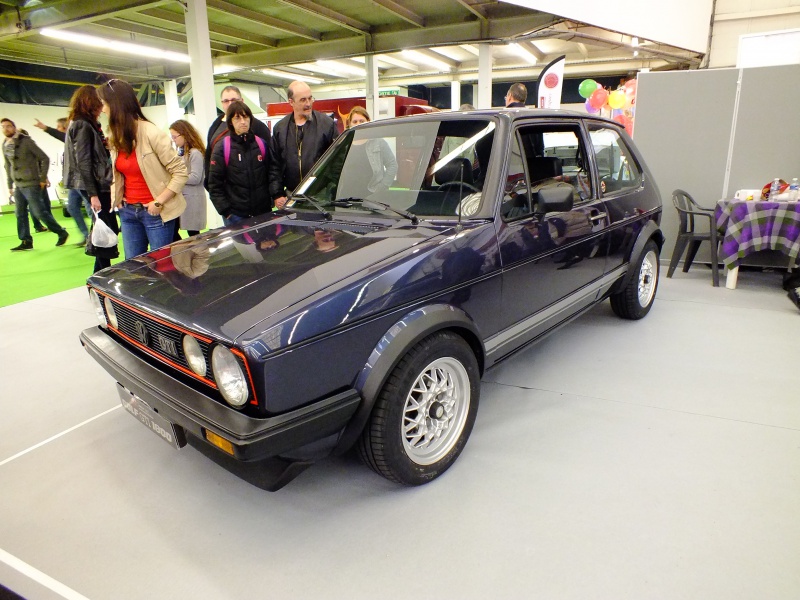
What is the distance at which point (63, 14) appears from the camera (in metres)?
8.04

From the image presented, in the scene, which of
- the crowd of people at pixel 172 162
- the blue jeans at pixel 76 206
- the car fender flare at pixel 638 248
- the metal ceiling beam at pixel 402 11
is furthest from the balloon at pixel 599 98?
the blue jeans at pixel 76 206

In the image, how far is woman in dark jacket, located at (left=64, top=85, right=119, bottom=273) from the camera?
4.14 m

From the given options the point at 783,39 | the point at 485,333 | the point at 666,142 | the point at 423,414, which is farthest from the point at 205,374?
the point at 783,39

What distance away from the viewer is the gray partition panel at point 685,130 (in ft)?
18.0

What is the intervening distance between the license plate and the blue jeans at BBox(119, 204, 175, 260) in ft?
6.54

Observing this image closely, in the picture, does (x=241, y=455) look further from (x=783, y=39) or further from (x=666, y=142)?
(x=783, y=39)

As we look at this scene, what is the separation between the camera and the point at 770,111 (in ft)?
17.4

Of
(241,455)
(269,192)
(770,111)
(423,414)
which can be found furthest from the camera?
(770,111)

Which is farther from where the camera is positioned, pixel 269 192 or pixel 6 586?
pixel 269 192

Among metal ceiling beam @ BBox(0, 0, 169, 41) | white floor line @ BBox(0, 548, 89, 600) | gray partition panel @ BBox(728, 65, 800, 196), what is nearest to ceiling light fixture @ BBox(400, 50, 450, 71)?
metal ceiling beam @ BBox(0, 0, 169, 41)

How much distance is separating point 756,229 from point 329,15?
26.5 feet

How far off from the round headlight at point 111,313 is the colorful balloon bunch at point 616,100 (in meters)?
11.1

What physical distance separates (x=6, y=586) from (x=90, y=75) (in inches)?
719

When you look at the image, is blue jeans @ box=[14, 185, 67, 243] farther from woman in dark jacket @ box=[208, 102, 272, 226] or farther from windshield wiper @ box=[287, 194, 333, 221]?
windshield wiper @ box=[287, 194, 333, 221]
